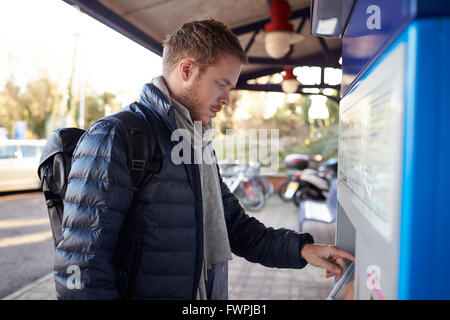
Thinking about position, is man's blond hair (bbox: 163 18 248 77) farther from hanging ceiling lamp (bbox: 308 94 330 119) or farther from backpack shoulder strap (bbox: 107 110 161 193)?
hanging ceiling lamp (bbox: 308 94 330 119)

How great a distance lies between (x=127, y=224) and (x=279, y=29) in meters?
2.96

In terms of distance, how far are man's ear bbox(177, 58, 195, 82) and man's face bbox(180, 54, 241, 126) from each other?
2 centimetres

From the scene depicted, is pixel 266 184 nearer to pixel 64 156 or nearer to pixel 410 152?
pixel 64 156

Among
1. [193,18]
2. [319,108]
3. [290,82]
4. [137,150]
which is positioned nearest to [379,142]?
[137,150]

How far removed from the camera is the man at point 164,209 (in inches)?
43.0

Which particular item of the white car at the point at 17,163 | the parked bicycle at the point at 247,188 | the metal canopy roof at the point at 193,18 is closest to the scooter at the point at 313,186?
the parked bicycle at the point at 247,188

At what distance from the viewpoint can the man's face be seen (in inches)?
51.6

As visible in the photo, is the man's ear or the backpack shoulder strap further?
the man's ear

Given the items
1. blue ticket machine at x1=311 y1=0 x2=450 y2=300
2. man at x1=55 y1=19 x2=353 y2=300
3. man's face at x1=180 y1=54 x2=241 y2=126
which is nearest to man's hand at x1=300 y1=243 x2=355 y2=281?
man at x1=55 y1=19 x2=353 y2=300

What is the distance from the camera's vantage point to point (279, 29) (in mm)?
3650

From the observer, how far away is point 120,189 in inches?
43.6

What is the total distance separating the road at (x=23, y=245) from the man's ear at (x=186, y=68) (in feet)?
12.7

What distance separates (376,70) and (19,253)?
240 inches
